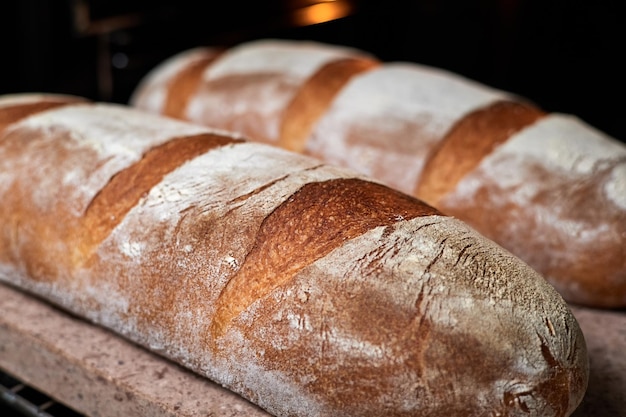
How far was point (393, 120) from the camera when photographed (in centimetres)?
190

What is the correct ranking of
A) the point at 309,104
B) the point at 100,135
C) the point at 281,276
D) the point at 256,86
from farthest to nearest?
the point at 256,86
the point at 309,104
the point at 100,135
the point at 281,276

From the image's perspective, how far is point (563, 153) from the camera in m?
1.71

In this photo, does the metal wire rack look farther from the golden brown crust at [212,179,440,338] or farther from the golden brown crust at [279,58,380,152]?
the golden brown crust at [279,58,380,152]

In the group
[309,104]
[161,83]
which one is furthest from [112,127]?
[161,83]

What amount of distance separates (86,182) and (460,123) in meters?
0.87

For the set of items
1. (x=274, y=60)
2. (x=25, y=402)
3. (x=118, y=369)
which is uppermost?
(x=274, y=60)

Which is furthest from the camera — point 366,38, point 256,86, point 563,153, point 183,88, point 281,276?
point 366,38

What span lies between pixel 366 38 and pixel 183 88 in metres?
1.27

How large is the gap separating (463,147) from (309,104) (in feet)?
1.60

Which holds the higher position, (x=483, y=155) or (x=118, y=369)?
(x=483, y=155)

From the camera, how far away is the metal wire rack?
4.73 feet

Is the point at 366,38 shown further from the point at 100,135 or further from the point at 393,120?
the point at 100,135

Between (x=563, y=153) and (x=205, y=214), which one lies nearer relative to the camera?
(x=205, y=214)

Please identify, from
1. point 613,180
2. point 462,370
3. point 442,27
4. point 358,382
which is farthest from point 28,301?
point 442,27
